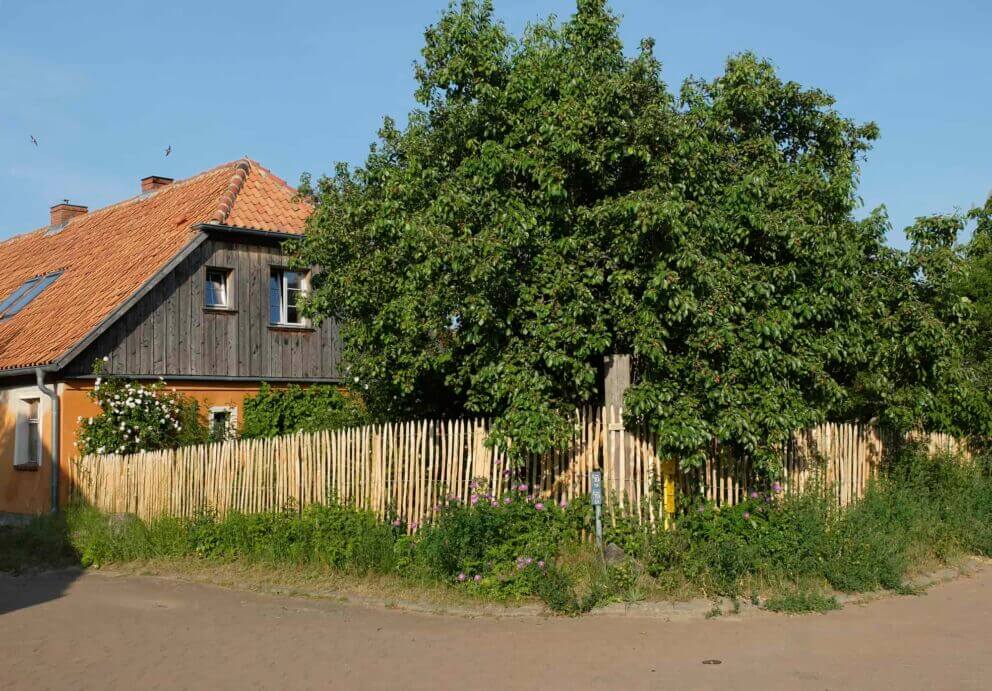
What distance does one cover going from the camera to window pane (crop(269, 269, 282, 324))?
20.7 meters

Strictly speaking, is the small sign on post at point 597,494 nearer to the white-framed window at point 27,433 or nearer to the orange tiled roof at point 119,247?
the orange tiled roof at point 119,247

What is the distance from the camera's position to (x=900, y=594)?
10398mm

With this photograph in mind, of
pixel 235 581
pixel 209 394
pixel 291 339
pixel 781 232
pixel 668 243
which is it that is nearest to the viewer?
pixel 668 243

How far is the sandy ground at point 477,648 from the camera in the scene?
24.2 ft

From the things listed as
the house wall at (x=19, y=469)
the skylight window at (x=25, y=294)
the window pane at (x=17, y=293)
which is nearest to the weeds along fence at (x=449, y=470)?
the house wall at (x=19, y=469)

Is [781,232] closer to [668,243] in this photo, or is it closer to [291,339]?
[668,243]

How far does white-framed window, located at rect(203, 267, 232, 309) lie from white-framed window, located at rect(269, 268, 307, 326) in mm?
982

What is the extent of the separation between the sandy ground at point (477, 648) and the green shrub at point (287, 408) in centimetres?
883

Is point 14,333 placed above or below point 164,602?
above

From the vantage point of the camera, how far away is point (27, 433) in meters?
18.7

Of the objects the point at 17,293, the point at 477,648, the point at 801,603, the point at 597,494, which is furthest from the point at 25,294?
the point at 801,603

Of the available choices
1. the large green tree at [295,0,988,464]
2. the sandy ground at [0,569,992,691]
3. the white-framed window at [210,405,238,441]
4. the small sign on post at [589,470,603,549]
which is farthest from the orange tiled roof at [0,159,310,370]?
the small sign on post at [589,470,603,549]

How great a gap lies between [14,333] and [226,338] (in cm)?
423

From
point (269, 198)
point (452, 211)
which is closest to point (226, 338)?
point (269, 198)
